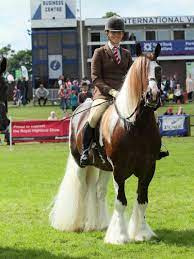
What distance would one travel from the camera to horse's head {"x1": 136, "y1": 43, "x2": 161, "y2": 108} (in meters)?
6.73

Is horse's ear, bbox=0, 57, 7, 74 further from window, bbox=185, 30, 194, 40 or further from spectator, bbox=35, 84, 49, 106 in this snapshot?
window, bbox=185, 30, 194, 40

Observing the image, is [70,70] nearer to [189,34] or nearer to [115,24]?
[189,34]

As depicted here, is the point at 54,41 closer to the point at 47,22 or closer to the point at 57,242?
the point at 47,22

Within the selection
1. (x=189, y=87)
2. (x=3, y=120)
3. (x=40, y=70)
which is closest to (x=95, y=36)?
(x=40, y=70)

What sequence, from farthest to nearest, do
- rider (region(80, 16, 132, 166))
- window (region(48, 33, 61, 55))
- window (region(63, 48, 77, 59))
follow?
window (region(63, 48, 77, 59)) → window (region(48, 33, 61, 55)) → rider (region(80, 16, 132, 166))

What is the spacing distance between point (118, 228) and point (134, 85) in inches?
76.5

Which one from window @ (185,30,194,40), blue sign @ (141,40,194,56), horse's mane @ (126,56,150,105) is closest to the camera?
horse's mane @ (126,56,150,105)

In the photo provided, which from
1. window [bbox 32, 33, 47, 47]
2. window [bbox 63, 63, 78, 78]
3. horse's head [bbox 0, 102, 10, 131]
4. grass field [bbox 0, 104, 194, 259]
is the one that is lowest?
grass field [bbox 0, 104, 194, 259]

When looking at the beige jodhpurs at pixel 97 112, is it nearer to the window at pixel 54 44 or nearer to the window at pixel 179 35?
the window at pixel 54 44

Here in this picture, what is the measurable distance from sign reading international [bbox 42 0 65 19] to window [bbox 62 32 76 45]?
1.47 meters

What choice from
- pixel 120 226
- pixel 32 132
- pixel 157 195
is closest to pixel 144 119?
pixel 120 226

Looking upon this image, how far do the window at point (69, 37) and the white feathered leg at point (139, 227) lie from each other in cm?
3950

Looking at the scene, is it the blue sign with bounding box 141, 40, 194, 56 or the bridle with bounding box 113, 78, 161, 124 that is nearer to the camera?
the bridle with bounding box 113, 78, 161, 124

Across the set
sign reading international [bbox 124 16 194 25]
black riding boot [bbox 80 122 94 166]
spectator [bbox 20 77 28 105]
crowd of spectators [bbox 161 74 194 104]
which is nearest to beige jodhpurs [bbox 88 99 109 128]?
black riding boot [bbox 80 122 94 166]
